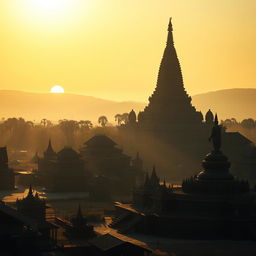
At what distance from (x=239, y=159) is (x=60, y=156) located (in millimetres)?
23987

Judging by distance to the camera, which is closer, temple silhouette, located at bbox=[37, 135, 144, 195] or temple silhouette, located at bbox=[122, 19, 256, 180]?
temple silhouette, located at bbox=[37, 135, 144, 195]

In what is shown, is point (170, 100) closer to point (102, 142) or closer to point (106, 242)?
point (102, 142)

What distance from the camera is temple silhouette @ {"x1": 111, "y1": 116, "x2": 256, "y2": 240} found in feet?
163

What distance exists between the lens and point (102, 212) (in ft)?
209

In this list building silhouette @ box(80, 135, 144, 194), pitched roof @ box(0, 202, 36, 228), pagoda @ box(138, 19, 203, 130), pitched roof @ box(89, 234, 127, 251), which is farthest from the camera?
pagoda @ box(138, 19, 203, 130)

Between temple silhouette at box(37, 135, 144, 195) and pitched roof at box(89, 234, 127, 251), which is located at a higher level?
temple silhouette at box(37, 135, 144, 195)

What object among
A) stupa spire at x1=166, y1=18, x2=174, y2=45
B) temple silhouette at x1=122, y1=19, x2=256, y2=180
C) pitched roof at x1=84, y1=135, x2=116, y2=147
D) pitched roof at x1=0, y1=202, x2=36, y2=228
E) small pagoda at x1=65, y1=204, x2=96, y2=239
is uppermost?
stupa spire at x1=166, y1=18, x2=174, y2=45

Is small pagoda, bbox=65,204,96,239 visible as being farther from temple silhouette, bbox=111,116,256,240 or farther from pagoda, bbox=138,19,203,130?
pagoda, bbox=138,19,203,130

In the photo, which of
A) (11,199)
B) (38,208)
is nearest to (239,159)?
(11,199)

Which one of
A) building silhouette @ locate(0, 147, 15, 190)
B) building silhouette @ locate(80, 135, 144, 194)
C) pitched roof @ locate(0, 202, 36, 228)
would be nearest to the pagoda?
building silhouette @ locate(80, 135, 144, 194)

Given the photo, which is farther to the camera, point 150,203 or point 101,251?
point 150,203

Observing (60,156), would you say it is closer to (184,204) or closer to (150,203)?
(150,203)

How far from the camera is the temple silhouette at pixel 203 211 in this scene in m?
49.8

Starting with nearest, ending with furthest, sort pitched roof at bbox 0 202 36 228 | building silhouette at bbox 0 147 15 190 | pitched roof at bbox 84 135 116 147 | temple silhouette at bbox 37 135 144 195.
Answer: pitched roof at bbox 0 202 36 228 < temple silhouette at bbox 37 135 144 195 < building silhouette at bbox 0 147 15 190 < pitched roof at bbox 84 135 116 147
